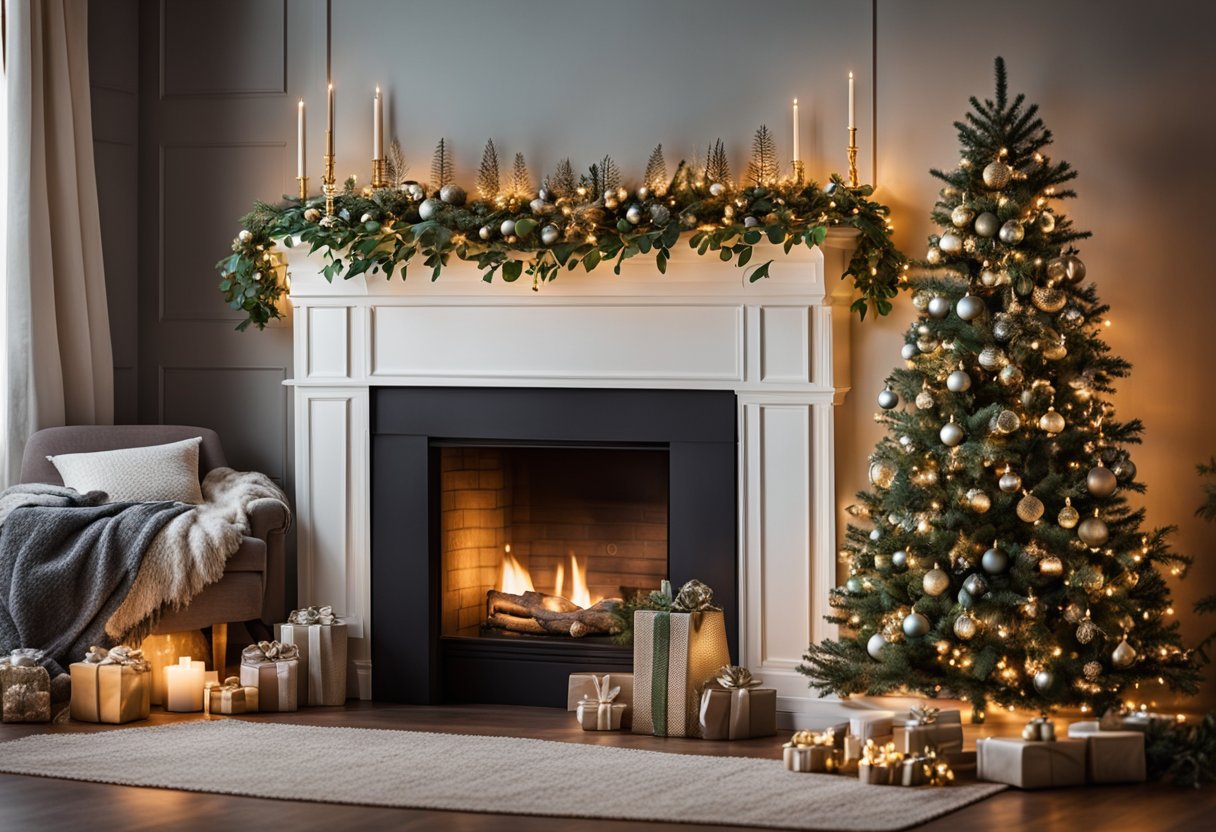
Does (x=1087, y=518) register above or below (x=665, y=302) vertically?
below

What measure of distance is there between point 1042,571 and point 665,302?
4.49ft

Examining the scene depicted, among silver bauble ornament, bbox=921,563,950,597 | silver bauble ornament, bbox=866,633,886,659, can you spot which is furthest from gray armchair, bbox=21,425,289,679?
silver bauble ornament, bbox=921,563,950,597

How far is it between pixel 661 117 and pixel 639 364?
78 centimetres

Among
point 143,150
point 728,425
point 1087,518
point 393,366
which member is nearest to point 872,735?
point 1087,518

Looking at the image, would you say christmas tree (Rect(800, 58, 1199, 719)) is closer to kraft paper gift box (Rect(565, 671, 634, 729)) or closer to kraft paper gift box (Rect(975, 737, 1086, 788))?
kraft paper gift box (Rect(975, 737, 1086, 788))

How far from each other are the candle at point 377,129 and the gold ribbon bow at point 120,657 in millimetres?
1713

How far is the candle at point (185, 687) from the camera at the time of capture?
4746 millimetres

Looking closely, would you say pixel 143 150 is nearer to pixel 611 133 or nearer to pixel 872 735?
pixel 611 133

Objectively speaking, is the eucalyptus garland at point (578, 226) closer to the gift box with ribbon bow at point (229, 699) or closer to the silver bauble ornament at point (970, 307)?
the silver bauble ornament at point (970, 307)

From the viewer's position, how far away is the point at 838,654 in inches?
172

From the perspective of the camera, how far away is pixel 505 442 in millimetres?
4977

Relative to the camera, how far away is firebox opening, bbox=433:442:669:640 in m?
5.15

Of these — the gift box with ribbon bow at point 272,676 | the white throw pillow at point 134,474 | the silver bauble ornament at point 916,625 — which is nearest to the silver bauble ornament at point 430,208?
the white throw pillow at point 134,474

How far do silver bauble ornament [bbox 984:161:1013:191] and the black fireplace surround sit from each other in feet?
3.29
